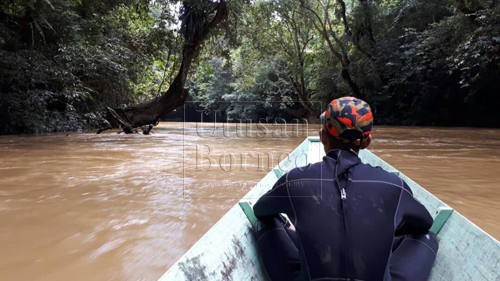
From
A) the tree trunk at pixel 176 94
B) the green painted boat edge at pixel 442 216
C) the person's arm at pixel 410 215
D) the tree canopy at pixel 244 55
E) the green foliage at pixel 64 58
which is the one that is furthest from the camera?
the tree trunk at pixel 176 94

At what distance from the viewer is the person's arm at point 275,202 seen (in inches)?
48.4

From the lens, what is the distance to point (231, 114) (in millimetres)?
29484

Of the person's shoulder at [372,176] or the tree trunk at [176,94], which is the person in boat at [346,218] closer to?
the person's shoulder at [372,176]

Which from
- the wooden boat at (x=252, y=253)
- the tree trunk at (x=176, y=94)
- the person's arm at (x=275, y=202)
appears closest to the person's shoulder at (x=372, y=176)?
the person's arm at (x=275, y=202)

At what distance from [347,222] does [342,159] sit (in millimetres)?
220

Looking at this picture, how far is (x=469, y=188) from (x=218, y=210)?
86.2 inches

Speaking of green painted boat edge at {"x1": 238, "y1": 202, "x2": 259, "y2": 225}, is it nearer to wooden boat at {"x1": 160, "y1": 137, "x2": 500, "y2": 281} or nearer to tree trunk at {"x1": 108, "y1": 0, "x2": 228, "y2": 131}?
wooden boat at {"x1": 160, "y1": 137, "x2": 500, "y2": 281}

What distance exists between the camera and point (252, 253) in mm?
1397

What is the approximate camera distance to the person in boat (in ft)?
3.52

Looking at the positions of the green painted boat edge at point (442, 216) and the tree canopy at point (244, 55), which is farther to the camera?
the tree canopy at point (244, 55)

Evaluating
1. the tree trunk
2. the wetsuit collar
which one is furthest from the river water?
the tree trunk

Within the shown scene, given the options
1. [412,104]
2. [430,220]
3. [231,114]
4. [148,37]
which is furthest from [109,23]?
Result: [231,114]

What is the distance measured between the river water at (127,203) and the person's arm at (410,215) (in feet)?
3.13

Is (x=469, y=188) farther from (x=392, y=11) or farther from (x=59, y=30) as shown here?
(x=392, y=11)
